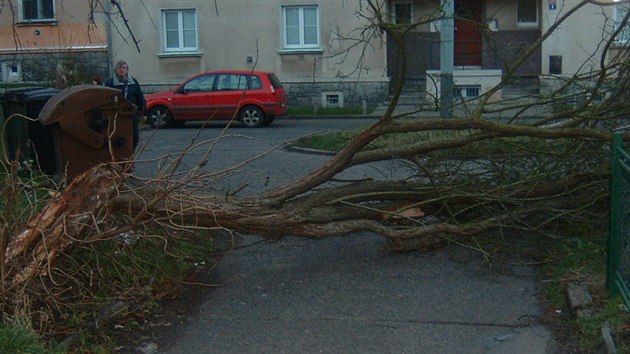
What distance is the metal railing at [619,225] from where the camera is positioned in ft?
22.1

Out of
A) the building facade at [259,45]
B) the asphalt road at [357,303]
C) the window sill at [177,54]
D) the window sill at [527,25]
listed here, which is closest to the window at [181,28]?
the building facade at [259,45]

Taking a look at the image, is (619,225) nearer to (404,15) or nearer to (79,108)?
(404,15)

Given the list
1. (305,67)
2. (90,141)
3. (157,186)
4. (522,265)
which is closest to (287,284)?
(157,186)

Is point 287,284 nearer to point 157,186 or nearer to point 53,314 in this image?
point 157,186

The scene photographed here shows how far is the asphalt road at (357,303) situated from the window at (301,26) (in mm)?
19686

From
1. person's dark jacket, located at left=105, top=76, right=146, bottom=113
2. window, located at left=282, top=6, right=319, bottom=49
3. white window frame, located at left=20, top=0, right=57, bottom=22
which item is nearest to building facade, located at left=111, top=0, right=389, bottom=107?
window, located at left=282, top=6, right=319, bottom=49

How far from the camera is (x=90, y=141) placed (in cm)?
1070

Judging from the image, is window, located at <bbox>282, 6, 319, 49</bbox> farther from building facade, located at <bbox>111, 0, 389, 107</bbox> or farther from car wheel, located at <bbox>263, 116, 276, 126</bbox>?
car wheel, located at <bbox>263, 116, 276, 126</bbox>

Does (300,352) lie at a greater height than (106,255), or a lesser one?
lesser

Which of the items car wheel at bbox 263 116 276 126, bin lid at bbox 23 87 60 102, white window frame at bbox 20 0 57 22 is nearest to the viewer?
bin lid at bbox 23 87 60 102

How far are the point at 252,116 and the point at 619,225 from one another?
1839cm

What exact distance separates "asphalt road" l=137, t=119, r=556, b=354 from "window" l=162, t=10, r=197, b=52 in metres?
20.7

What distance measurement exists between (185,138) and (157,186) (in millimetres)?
14482

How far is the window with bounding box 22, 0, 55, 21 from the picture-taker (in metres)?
29.4
